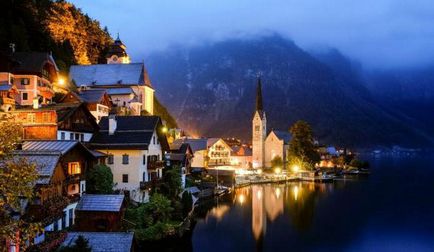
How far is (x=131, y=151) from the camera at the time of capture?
1738 inches

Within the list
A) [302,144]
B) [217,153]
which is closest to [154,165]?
[217,153]

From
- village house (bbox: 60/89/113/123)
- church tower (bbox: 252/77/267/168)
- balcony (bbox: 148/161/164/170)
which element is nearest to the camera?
balcony (bbox: 148/161/164/170)

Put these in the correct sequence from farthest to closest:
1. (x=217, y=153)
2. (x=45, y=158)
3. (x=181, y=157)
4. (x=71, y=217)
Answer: (x=217, y=153) → (x=181, y=157) → (x=71, y=217) → (x=45, y=158)

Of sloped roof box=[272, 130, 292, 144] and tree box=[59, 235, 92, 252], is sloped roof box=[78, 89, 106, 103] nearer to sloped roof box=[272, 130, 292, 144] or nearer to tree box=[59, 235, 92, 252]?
tree box=[59, 235, 92, 252]

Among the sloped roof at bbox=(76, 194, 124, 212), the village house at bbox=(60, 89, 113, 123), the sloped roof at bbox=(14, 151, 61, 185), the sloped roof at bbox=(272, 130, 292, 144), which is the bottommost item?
the sloped roof at bbox=(76, 194, 124, 212)

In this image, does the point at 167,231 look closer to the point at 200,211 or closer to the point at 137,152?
the point at 137,152

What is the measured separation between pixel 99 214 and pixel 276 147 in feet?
334

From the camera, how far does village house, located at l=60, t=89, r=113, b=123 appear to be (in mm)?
59500

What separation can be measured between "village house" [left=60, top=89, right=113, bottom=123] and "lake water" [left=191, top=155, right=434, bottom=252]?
2039 cm

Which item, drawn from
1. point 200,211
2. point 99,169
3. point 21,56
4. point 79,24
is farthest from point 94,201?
point 79,24

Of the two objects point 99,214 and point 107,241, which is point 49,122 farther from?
point 107,241

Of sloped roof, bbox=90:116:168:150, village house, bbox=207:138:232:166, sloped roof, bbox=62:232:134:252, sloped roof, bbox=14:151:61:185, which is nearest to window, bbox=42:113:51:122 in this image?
sloped roof, bbox=90:116:168:150

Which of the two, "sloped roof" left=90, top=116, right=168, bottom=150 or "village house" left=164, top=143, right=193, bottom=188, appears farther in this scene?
Answer: "village house" left=164, top=143, right=193, bottom=188

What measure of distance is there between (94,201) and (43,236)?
7.27 m
